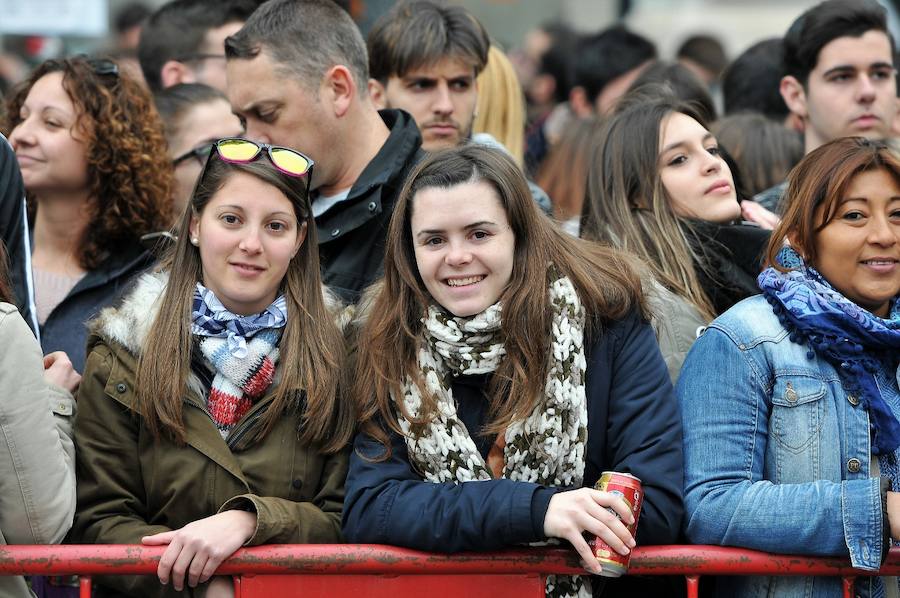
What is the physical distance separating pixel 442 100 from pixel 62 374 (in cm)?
272

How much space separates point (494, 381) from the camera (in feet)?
12.1

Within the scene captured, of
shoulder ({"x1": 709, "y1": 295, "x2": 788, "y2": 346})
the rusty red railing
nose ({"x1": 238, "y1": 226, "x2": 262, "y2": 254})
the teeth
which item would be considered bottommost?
the rusty red railing

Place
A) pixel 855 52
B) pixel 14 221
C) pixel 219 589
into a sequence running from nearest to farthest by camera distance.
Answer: pixel 219 589 → pixel 14 221 → pixel 855 52

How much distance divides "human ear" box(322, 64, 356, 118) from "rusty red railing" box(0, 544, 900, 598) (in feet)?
7.17

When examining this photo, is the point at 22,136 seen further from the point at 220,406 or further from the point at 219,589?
the point at 219,589

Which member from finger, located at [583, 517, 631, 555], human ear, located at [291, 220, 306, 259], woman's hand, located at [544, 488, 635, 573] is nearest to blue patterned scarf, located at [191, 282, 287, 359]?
human ear, located at [291, 220, 306, 259]

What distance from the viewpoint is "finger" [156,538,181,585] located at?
3453 millimetres

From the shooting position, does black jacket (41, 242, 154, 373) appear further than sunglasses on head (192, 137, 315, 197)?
Yes

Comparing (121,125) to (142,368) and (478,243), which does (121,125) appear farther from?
(478,243)

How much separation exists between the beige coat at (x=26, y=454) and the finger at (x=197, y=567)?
0.40 m

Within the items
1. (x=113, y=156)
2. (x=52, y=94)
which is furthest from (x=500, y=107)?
(x=52, y=94)

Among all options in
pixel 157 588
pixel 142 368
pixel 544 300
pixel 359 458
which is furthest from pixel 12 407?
pixel 544 300

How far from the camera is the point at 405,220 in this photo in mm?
3930

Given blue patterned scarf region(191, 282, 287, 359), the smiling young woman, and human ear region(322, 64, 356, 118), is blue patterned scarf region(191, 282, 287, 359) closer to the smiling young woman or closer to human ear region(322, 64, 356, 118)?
the smiling young woman
